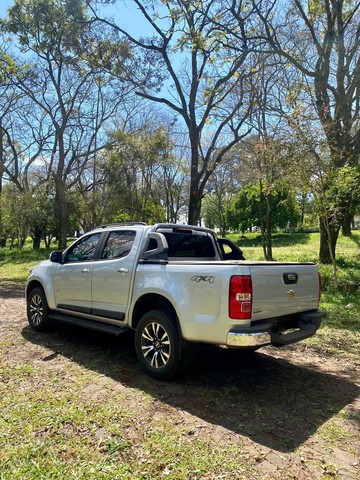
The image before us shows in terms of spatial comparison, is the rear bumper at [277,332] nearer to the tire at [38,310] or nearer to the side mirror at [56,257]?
the side mirror at [56,257]

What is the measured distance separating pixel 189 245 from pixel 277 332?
1864mm

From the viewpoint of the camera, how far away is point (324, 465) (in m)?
2.84

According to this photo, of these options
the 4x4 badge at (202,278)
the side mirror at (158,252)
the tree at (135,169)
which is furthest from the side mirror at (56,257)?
the tree at (135,169)

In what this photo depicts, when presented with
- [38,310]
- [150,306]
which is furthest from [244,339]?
[38,310]

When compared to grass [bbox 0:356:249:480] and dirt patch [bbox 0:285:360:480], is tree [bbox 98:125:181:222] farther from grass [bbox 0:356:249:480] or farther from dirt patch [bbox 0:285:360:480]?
grass [bbox 0:356:249:480]

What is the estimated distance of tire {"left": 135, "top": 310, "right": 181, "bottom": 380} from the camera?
13.5 ft

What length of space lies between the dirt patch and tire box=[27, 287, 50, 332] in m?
0.19

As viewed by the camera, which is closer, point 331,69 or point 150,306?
point 150,306

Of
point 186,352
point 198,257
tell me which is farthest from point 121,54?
point 186,352

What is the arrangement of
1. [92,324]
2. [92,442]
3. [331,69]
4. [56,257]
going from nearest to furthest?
[92,442]
[92,324]
[56,257]
[331,69]

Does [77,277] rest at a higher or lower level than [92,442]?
higher

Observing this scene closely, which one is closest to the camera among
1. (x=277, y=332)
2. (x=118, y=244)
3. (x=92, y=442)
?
(x=92, y=442)

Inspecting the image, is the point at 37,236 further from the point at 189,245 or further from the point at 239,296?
the point at 239,296

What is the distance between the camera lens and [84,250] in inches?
231
